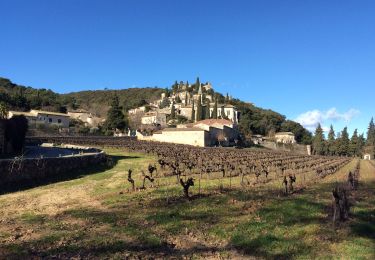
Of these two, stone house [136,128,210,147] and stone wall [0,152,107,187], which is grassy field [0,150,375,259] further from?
stone house [136,128,210,147]

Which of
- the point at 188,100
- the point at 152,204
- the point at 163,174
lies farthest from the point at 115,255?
the point at 188,100

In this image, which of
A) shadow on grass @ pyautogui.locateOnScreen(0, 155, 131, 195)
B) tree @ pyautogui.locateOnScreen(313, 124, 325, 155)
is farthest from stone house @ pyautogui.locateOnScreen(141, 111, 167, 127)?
shadow on grass @ pyautogui.locateOnScreen(0, 155, 131, 195)

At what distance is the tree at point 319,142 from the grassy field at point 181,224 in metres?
108

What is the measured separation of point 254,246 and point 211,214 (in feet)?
15.7

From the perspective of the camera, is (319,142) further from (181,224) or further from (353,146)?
(181,224)

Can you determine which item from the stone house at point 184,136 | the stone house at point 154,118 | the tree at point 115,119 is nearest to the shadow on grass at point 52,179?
the stone house at point 184,136

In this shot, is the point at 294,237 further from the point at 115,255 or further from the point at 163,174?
the point at 163,174

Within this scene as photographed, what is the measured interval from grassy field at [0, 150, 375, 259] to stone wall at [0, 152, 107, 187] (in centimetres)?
178

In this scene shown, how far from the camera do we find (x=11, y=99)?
9862cm

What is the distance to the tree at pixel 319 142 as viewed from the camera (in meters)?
128

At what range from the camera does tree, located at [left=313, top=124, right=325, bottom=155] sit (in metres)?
128

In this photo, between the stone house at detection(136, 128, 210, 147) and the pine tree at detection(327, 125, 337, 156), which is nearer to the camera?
the stone house at detection(136, 128, 210, 147)

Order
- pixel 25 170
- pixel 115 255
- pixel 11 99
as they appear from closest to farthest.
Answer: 1. pixel 115 255
2. pixel 25 170
3. pixel 11 99

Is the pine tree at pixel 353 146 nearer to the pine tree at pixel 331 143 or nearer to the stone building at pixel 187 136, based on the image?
the pine tree at pixel 331 143
